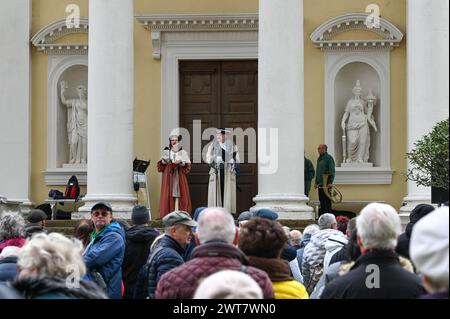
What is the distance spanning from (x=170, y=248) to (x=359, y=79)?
1583 cm

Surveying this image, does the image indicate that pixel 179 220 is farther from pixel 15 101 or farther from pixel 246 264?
pixel 15 101

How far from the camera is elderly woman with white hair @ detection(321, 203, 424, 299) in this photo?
6.20 meters

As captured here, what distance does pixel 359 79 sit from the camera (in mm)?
24500

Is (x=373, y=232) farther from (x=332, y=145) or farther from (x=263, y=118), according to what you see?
(x=332, y=145)

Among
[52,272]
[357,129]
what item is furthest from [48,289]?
[357,129]

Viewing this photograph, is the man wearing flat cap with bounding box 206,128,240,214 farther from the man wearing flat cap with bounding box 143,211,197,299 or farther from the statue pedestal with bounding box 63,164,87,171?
the man wearing flat cap with bounding box 143,211,197,299

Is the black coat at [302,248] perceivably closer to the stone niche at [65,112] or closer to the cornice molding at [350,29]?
the cornice molding at [350,29]

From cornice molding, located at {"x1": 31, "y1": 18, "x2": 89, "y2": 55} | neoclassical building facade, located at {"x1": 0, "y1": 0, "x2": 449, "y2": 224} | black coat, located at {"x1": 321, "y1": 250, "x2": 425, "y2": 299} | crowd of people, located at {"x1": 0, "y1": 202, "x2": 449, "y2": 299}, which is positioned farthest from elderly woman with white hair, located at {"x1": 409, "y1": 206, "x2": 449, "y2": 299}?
cornice molding, located at {"x1": 31, "y1": 18, "x2": 89, "y2": 55}

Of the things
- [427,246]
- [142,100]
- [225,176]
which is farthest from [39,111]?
[427,246]

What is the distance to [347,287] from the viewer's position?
624cm

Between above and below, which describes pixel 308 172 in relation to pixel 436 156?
below
